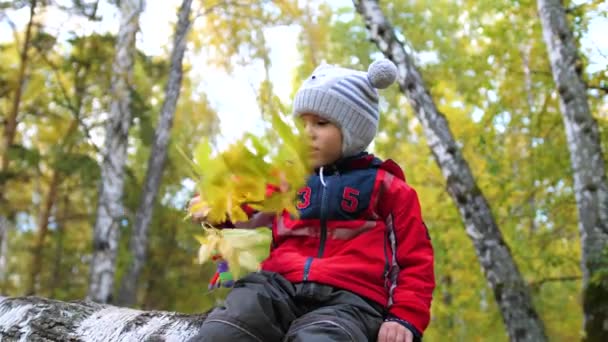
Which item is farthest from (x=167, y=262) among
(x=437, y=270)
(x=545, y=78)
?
(x=545, y=78)

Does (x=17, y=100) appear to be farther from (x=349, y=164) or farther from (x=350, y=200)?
(x=350, y=200)

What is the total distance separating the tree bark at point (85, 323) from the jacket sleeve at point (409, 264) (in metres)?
0.73

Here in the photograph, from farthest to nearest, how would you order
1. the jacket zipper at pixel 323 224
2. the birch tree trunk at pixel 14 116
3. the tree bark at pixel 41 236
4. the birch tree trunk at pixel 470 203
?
1. the tree bark at pixel 41 236
2. the birch tree trunk at pixel 14 116
3. the birch tree trunk at pixel 470 203
4. the jacket zipper at pixel 323 224

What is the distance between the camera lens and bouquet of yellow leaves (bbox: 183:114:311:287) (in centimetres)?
176

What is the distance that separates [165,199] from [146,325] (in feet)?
41.0

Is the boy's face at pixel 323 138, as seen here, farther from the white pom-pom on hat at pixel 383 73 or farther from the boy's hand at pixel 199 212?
the boy's hand at pixel 199 212

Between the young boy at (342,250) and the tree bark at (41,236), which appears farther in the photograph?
the tree bark at (41,236)

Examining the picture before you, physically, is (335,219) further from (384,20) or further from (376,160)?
(384,20)

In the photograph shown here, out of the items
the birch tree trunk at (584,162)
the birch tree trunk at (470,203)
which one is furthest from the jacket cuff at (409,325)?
the birch tree trunk at (584,162)

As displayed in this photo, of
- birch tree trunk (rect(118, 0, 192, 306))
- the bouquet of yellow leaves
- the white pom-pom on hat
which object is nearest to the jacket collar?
the white pom-pom on hat

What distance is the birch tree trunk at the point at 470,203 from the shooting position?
452 centimetres

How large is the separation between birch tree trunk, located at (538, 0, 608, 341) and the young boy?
3.32 meters

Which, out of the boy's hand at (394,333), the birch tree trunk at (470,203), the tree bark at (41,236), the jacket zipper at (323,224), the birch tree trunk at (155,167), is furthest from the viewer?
the tree bark at (41,236)

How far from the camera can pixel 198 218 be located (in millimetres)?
1960
